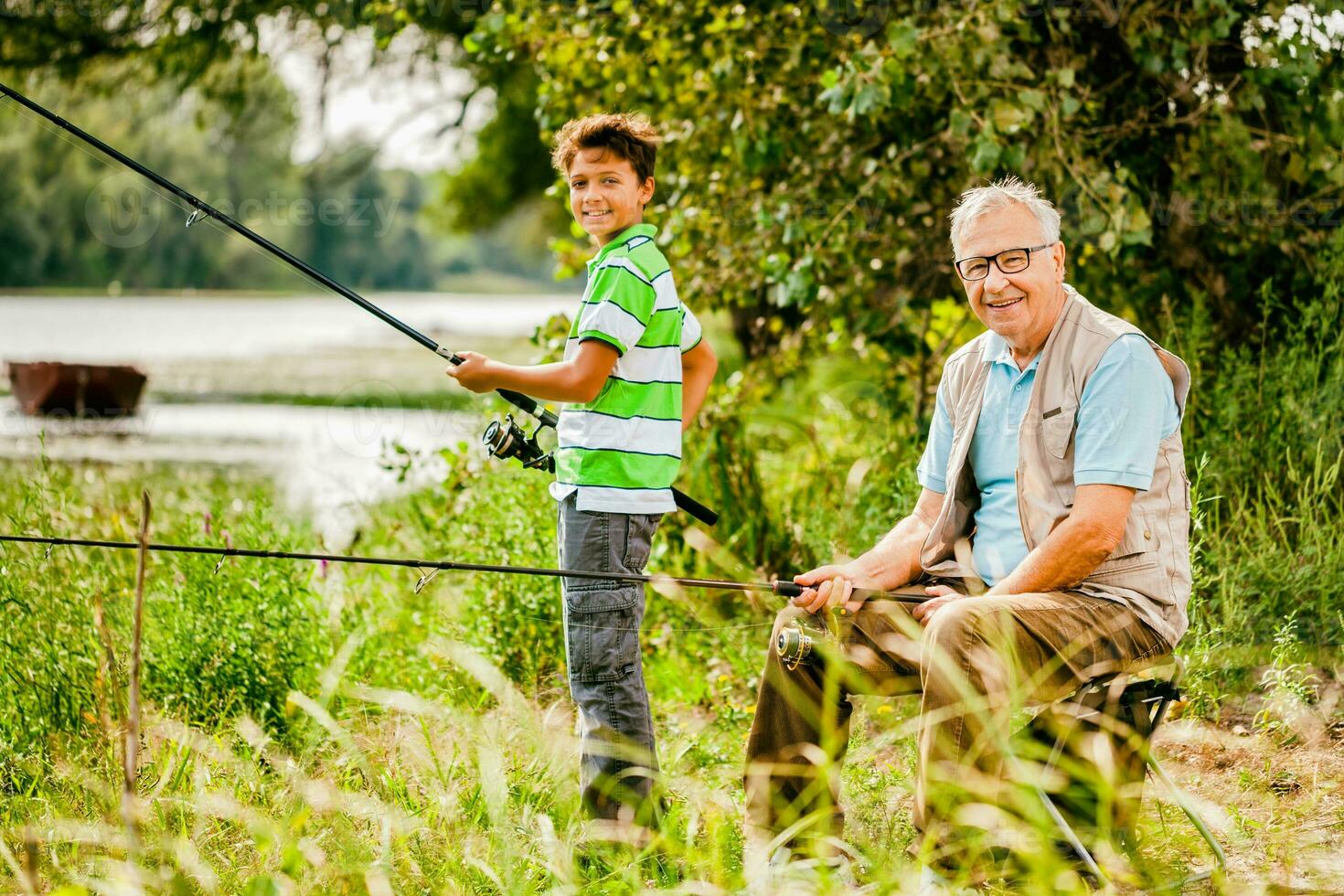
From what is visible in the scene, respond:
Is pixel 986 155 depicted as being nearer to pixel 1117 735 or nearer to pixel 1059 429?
pixel 1059 429

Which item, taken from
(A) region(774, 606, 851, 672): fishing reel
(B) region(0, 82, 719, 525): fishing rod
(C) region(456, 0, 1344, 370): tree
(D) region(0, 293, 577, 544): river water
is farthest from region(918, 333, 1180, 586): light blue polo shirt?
(D) region(0, 293, 577, 544): river water

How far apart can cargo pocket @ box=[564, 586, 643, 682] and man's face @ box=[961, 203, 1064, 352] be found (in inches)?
39.7

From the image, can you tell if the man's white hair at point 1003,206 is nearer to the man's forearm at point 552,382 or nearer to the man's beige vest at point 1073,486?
the man's beige vest at point 1073,486

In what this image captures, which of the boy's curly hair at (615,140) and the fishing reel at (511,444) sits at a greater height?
the boy's curly hair at (615,140)

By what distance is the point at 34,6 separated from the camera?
10461 millimetres

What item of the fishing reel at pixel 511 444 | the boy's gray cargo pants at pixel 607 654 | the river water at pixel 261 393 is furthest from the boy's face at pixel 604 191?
the river water at pixel 261 393

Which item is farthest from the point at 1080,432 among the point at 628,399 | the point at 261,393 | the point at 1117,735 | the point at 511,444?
the point at 261,393

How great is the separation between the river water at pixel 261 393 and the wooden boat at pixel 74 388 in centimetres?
28

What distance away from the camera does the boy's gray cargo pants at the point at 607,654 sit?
9.50ft

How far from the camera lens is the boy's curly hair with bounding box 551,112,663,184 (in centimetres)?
295

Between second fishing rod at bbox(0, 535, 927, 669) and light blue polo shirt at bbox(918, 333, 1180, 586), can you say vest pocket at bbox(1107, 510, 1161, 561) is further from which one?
second fishing rod at bbox(0, 535, 927, 669)

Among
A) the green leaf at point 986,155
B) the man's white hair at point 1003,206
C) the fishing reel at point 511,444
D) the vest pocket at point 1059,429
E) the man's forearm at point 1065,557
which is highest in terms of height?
the green leaf at point 986,155

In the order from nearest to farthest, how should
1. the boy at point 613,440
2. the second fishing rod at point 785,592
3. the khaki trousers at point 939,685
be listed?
→ the khaki trousers at point 939,685
the second fishing rod at point 785,592
the boy at point 613,440

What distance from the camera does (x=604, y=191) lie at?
2.96 meters
